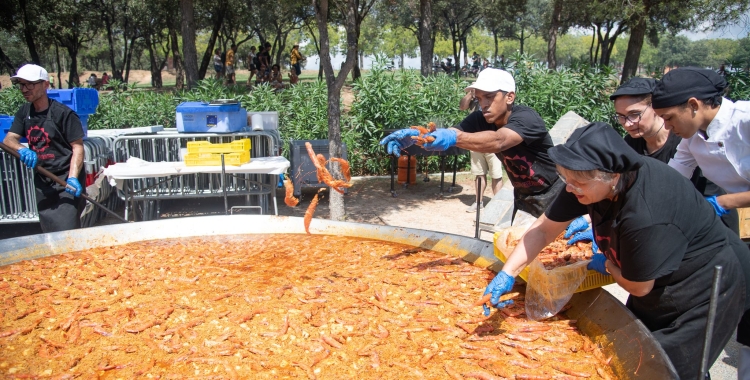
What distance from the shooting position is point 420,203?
955 centimetres

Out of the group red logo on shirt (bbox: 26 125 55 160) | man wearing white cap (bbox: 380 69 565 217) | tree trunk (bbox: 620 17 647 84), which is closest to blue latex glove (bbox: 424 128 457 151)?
man wearing white cap (bbox: 380 69 565 217)

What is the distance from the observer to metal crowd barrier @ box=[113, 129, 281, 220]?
7312 mm

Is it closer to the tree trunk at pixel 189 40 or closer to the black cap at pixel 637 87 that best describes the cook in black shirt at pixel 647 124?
the black cap at pixel 637 87

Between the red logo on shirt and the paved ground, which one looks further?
the paved ground

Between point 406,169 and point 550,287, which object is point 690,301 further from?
point 406,169

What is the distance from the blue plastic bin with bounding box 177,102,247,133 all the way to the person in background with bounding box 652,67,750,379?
5.98 metres

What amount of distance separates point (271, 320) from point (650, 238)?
6.59 feet

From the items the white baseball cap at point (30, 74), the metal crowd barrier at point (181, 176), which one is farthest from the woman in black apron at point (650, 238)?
the metal crowd barrier at point (181, 176)

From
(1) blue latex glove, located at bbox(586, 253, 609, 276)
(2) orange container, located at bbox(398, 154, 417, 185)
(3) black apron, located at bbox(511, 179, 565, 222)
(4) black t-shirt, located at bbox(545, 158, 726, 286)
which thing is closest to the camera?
(4) black t-shirt, located at bbox(545, 158, 726, 286)

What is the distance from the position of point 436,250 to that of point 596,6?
18224 millimetres

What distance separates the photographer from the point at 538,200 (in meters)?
4.03

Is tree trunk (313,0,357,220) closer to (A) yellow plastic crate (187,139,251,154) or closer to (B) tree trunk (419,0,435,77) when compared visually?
(A) yellow plastic crate (187,139,251,154)

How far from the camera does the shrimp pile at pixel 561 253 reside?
3.16 meters

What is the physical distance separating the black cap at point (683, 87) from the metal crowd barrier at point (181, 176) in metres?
5.13
